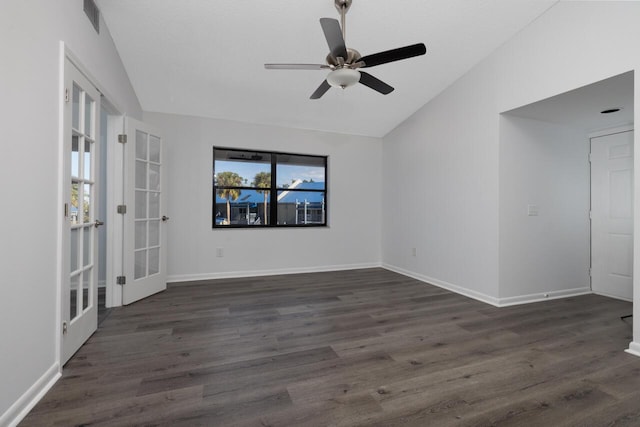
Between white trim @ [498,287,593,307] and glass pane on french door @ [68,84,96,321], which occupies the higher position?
glass pane on french door @ [68,84,96,321]

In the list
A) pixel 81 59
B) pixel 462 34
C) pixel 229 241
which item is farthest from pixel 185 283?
pixel 462 34

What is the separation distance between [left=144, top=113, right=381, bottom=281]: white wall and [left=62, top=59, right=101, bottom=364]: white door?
182 cm

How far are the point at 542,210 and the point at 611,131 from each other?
138 centimetres

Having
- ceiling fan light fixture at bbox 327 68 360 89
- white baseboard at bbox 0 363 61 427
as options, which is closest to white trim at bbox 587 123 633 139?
Result: ceiling fan light fixture at bbox 327 68 360 89

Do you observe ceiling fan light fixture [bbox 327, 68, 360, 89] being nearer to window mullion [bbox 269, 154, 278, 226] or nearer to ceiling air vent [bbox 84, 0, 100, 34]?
ceiling air vent [bbox 84, 0, 100, 34]

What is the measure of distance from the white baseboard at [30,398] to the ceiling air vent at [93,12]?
8.68 feet

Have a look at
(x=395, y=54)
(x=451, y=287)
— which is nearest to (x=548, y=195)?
(x=451, y=287)

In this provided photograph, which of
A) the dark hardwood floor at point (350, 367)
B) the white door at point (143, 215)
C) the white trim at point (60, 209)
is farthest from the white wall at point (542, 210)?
the white door at point (143, 215)

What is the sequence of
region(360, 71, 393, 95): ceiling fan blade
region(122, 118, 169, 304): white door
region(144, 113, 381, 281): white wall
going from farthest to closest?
region(144, 113, 381, 281): white wall < region(122, 118, 169, 304): white door < region(360, 71, 393, 95): ceiling fan blade

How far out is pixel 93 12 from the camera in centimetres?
247

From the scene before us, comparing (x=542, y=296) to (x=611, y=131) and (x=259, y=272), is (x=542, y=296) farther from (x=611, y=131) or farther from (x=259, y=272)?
(x=259, y=272)

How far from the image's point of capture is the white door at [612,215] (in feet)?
11.6

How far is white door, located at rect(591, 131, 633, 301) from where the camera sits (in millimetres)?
3549

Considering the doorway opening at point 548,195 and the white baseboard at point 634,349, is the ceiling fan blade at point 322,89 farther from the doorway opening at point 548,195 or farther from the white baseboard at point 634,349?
the white baseboard at point 634,349
